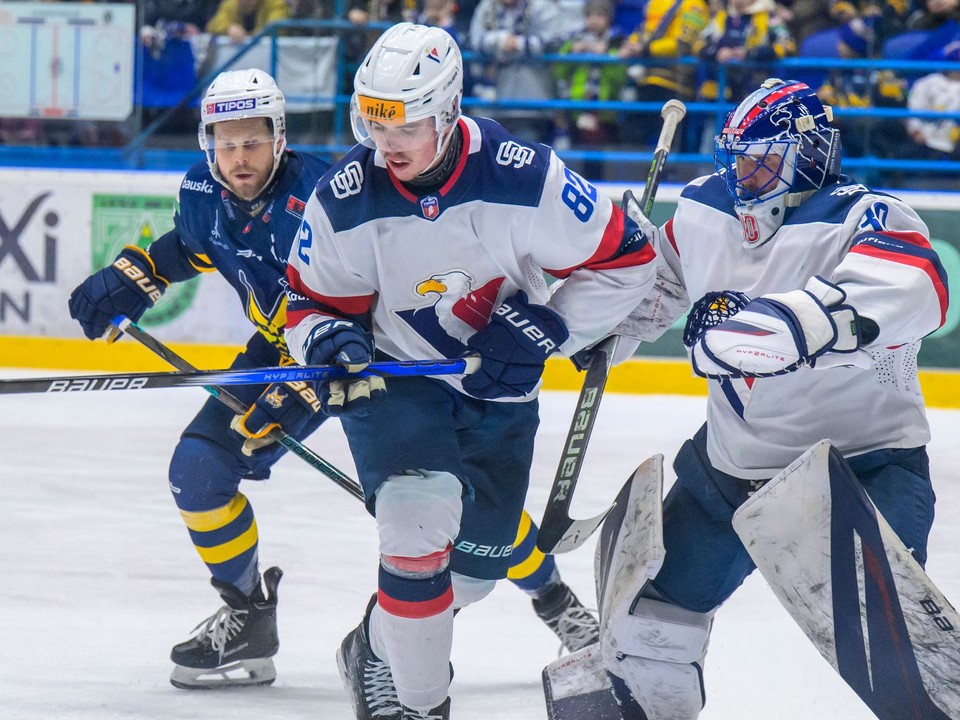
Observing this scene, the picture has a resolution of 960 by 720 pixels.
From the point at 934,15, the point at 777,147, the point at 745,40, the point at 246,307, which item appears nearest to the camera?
the point at 777,147

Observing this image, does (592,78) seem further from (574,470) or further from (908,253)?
(908,253)

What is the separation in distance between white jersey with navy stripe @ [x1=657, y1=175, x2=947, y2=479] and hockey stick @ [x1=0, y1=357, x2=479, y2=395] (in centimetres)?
43

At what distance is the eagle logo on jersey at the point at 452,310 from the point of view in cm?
217

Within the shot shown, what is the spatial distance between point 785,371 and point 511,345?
1.69 ft

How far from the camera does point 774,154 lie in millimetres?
1983

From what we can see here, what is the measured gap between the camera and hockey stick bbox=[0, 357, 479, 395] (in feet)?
6.90

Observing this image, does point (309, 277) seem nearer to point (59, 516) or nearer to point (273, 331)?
point (273, 331)

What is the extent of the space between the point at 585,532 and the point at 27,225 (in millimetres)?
3972

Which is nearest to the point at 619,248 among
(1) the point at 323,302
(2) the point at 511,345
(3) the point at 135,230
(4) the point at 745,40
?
(2) the point at 511,345

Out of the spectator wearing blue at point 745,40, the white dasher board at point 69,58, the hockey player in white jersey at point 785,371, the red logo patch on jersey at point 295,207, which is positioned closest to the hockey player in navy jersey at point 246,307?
the red logo patch on jersey at point 295,207

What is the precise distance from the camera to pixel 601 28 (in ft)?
20.4

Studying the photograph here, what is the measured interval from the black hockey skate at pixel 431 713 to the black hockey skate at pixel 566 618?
675 mm

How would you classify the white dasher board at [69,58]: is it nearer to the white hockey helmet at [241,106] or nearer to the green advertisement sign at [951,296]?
the green advertisement sign at [951,296]

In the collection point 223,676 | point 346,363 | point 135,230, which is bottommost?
point 135,230
